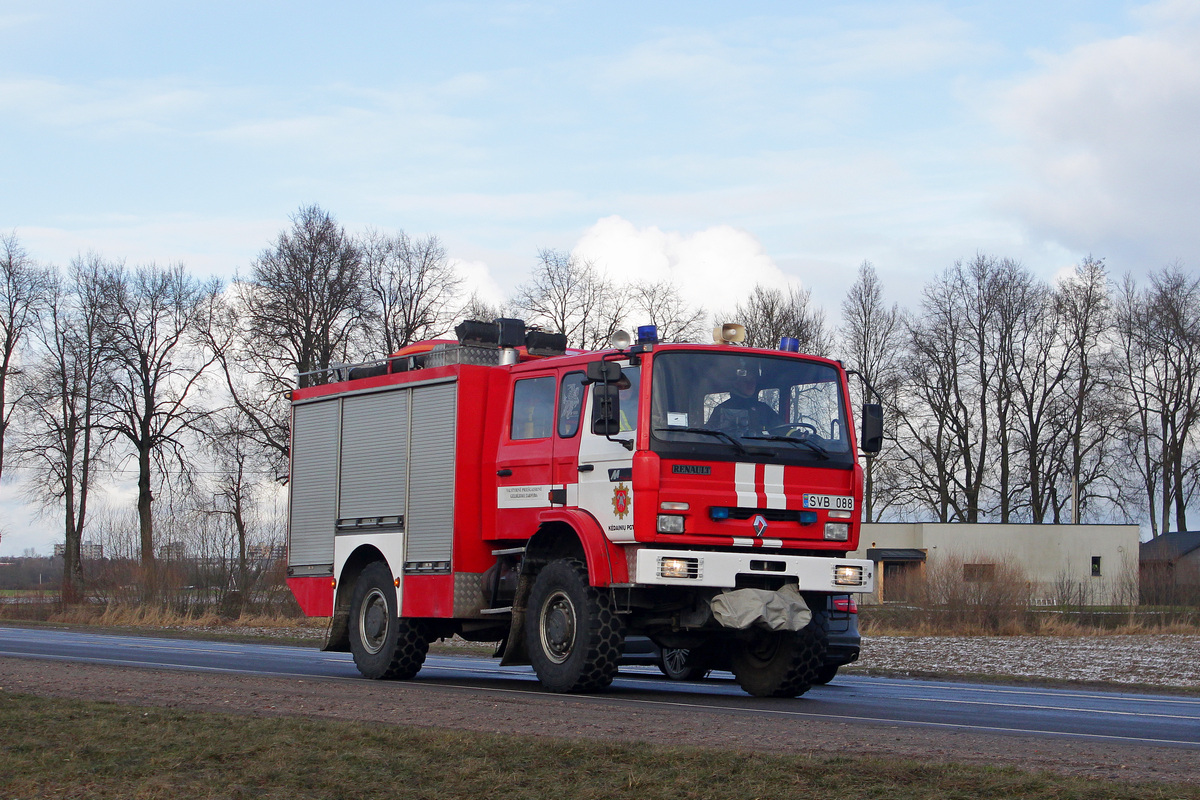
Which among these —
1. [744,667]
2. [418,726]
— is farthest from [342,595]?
[418,726]

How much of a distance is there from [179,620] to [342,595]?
2161 centimetres

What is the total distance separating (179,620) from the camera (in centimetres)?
3516

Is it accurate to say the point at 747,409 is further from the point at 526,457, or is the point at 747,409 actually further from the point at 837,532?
the point at 526,457

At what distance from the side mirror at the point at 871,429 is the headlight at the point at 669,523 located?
2197 mm

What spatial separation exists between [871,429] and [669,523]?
240 centimetres

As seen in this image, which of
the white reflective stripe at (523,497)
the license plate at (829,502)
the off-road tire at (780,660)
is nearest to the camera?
the license plate at (829,502)

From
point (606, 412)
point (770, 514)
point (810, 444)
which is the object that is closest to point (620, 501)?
point (606, 412)

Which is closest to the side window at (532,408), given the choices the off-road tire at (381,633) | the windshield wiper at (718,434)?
the windshield wiper at (718,434)

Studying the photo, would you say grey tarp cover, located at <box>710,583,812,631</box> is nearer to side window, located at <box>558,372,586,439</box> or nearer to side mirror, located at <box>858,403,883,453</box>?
side mirror, located at <box>858,403,883,453</box>

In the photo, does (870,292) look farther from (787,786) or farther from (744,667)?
(787,786)

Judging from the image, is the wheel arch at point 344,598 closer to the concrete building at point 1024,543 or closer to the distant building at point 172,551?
the distant building at point 172,551

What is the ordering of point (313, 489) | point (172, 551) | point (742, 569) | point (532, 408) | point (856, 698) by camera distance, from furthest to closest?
point (172, 551) → point (313, 489) → point (532, 408) → point (856, 698) → point (742, 569)

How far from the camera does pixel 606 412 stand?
1171cm

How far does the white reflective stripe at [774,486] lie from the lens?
38.9 feet
